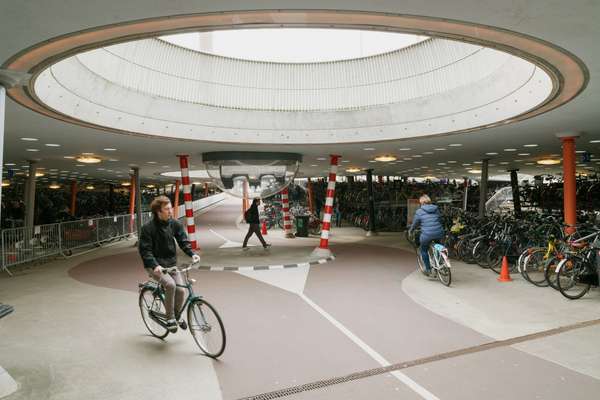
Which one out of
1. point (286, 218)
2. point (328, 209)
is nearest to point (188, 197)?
point (328, 209)

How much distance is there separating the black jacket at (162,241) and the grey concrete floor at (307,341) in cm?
116

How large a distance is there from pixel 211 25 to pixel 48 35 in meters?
1.58

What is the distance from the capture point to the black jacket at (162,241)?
5.36 metres

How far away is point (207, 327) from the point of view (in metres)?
5.25

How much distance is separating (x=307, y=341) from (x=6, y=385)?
3341mm

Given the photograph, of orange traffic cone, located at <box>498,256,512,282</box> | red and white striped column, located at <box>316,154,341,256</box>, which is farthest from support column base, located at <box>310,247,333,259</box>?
orange traffic cone, located at <box>498,256,512,282</box>

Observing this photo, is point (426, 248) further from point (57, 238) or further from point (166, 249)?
point (57, 238)

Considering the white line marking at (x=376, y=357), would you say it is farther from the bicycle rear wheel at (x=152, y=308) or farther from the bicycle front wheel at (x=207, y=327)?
the bicycle rear wheel at (x=152, y=308)

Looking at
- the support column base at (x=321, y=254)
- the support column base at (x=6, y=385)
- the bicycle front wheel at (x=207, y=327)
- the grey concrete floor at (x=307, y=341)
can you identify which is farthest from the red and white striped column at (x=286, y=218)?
the support column base at (x=6, y=385)

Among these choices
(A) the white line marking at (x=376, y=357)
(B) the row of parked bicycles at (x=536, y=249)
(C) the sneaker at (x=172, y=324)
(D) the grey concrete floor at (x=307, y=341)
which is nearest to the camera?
(A) the white line marking at (x=376, y=357)

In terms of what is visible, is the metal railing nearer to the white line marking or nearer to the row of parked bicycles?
the white line marking

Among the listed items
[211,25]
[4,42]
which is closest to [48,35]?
[4,42]

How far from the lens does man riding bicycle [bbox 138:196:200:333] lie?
5348 millimetres

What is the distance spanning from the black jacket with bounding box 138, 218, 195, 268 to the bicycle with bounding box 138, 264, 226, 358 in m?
0.25
